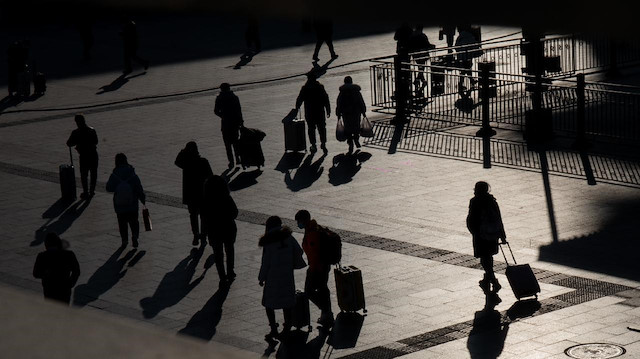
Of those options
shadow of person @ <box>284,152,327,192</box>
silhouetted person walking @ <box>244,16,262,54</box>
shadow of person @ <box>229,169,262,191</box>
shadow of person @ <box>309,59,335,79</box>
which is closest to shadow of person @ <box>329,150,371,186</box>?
shadow of person @ <box>284,152,327,192</box>

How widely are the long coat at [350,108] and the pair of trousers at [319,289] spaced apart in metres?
9.68

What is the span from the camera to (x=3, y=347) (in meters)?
0.75

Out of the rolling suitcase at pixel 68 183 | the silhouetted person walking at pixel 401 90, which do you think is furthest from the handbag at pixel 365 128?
the rolling suitcase at pixel 68 183

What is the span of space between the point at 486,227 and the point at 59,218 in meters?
7.80

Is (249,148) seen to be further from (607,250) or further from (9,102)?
(9,102)

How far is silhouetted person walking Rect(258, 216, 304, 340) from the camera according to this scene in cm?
1091

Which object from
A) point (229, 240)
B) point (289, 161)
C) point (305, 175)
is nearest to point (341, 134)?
point (289, 161)

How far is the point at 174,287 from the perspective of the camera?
43.4 ft

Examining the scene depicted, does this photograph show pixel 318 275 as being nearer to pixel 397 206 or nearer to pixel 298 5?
pixel 397 206

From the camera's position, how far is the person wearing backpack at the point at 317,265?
11.3 metres

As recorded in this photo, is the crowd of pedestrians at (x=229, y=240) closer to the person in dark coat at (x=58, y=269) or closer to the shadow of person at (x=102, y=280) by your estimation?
the person in dark coat at (x=58, y=269)

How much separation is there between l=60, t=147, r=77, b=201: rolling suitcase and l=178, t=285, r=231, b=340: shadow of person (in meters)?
6.04

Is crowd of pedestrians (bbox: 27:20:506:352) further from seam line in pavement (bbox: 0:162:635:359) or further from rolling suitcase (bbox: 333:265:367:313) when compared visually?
seam line in pavement (bbox: 0:162:635:359)

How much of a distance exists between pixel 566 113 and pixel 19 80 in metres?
15.3
